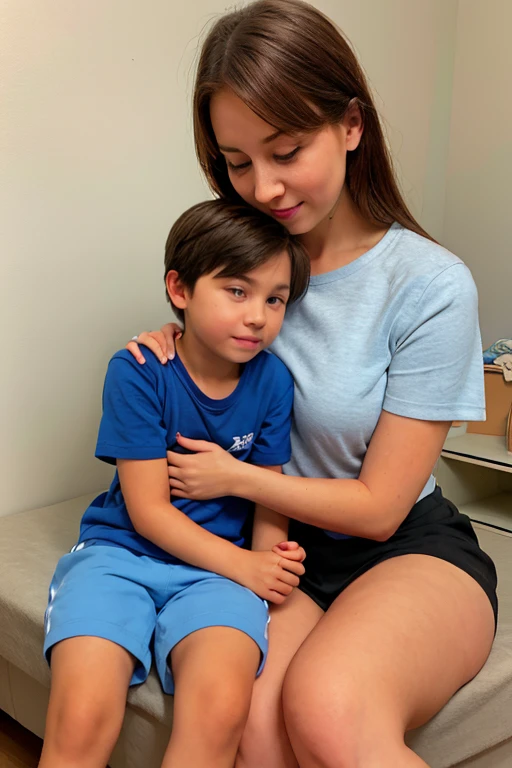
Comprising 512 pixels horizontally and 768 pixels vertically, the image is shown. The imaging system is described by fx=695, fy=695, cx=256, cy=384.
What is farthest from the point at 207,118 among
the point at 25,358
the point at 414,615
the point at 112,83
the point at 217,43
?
the point at 414,615

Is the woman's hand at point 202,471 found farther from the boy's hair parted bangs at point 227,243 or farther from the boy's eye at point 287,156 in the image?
the boy's eye at point 287,156

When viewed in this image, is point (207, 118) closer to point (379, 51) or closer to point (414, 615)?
point (414, 615)

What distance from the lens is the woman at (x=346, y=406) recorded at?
86 cm

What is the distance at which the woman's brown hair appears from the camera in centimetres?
92

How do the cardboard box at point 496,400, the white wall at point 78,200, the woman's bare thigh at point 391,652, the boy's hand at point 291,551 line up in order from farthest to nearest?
the cardboard box at point 496,400
the white wall at point 78,200
the boy's hand at point 291,551
the woman's bare thigh at point 391,652

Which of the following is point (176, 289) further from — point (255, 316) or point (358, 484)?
point (358, 484)

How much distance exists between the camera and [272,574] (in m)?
1.00

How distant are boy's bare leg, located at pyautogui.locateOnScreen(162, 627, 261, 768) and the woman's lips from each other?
591 millimetres

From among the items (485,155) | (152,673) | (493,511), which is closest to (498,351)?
(493,511)

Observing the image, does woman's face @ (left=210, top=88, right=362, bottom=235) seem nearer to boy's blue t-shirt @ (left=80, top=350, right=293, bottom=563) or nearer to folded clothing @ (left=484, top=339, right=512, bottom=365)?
boy's blue t-shirt @ (left=80, top=350, right=293, bottom=563)

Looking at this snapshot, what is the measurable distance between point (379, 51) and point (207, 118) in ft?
4.30

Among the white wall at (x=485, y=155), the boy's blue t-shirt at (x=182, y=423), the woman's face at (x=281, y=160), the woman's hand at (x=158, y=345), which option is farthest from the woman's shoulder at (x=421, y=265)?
the white wall at (x=485, y=155)

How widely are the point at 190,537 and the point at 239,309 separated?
34cm

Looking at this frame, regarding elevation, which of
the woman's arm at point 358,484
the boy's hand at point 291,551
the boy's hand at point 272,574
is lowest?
the boy's hand at point 272,574
